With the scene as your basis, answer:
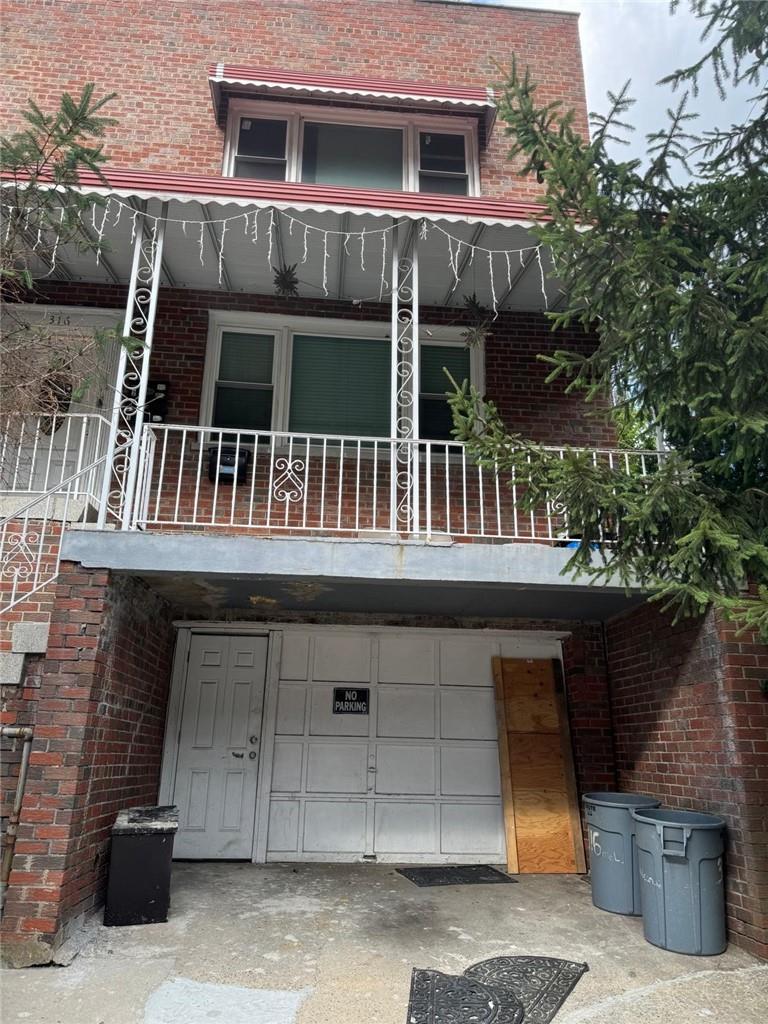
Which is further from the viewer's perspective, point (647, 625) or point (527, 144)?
point (647, 625)

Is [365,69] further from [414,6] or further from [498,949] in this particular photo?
[498,949]

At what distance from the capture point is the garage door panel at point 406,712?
273 inches

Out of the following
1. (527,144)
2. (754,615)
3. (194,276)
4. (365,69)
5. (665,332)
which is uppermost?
(365,69)

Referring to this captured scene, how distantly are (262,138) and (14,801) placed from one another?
24.9 feet

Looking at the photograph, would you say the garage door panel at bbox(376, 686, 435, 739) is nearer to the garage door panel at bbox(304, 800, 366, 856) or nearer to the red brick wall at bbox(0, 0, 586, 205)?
the garage door panel at bbox(304, 800, 366, 856)

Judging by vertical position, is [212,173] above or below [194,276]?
above

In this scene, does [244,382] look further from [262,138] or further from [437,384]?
[262,138]

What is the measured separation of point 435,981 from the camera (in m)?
3.89

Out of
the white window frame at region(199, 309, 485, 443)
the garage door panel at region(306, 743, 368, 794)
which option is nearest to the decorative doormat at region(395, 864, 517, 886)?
the garage door panel at region(306, 743, 368, 794)

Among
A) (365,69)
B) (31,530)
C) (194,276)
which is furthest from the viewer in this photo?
(365,69)

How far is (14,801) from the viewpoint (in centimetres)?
444

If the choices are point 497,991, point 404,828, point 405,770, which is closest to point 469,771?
point 405,770

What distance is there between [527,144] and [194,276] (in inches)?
172

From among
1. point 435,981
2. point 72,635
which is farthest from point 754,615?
point 72,635
